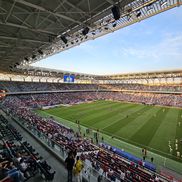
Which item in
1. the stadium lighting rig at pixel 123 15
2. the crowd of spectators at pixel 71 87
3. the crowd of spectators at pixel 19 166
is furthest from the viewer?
the crowd of spectators at pixel 71 87

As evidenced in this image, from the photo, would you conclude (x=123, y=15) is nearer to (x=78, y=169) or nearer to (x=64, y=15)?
(x=64, y=15)

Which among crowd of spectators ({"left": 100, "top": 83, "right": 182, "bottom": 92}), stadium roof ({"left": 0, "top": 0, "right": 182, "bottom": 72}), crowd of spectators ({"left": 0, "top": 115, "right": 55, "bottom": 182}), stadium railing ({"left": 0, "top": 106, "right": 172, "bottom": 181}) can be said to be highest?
stadium roof ({"left": 0, "top": 0, "right": 182, "bottom": 72})

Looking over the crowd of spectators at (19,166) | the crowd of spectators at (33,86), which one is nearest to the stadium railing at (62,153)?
the crowd of spectators at (19,166)

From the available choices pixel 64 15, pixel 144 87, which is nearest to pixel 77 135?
pixel 64 15

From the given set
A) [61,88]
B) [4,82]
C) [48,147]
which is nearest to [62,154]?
[48,147]

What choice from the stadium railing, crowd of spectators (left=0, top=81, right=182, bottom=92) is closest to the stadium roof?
the stadium railing

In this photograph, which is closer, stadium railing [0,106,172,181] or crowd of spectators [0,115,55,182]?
crowd of spectators [0,115,55,182]

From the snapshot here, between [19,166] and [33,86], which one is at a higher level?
[33,86]

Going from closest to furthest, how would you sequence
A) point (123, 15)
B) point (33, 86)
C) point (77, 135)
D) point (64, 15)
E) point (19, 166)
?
1. point (19, 166)
2. point (64, 15)
3. point (123, 15)
4. point (77, 135)
5. point (33, 86)

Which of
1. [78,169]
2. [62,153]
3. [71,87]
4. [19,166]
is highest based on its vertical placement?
[71,87]

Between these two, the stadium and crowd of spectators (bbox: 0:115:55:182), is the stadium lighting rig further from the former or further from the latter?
crowd of spectators (bbox: 0:115:55:182)

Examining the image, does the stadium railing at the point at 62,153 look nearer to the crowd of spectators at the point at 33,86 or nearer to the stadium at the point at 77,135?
the stadium at the point at 77,135

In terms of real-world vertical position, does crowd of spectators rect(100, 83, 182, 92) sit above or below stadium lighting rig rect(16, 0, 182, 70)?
below

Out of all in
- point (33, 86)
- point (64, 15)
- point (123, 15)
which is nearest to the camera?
point (64, 15)
